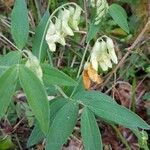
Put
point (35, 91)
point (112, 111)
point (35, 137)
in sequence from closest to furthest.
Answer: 1. point (35, 91)
2. point (112, 111)
3. point (35, 137)

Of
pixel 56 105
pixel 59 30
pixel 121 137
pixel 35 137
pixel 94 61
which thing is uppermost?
pixel 59 30

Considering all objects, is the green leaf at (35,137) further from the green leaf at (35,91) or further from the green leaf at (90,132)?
the green leaf at (35,91)

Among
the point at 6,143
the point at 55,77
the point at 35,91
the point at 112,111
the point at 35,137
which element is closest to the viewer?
the point at 35,91

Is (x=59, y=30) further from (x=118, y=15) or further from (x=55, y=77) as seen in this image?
(x=118, y=15)

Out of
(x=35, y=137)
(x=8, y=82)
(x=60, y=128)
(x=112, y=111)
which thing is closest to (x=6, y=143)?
(x=35, y=137)

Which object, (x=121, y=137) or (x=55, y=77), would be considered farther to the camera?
(x=121, y=137)

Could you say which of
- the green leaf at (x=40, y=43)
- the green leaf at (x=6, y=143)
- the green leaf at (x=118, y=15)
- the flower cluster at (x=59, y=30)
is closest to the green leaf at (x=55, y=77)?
the flower cluster at (x=59, y=30)

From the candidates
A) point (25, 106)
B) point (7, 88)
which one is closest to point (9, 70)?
point (7, 88)
